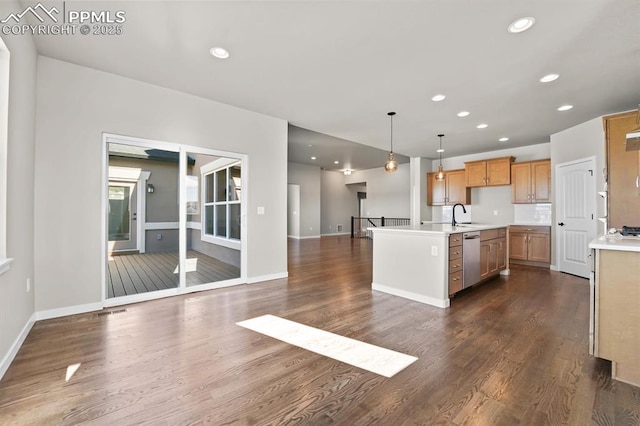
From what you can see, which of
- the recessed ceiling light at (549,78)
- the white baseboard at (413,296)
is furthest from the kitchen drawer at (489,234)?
the recessed ceiling light at (549,78)

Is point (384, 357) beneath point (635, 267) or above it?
beneath

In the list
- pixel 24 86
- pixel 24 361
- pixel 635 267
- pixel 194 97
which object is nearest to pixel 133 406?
pixel 24 361

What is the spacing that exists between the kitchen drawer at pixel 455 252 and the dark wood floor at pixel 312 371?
2.16 feet

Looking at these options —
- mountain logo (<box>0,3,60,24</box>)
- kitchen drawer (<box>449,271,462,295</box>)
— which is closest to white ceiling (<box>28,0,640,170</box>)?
mountain logo (<box>0,3,60,24</box>)

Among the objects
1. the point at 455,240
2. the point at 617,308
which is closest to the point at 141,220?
the point at 455,240

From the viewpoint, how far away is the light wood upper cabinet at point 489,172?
21.2 ft

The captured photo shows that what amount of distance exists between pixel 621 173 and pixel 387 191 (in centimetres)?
821

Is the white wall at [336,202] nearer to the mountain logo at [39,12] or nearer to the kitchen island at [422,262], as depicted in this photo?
the kitchen island at [422,262]

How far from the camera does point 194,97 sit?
12.7 ft

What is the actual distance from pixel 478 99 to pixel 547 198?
3496 mm

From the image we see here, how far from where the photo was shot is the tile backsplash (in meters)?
6.24

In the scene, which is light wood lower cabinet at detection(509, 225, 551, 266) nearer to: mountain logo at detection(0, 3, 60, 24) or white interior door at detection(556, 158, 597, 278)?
white interior door at detection(556, 158, 597, 278)

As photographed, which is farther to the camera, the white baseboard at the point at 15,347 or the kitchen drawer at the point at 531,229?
the kitchen drawer at the point at 531,229

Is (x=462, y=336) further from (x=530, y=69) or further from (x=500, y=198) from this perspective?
(x=500, y=198)
